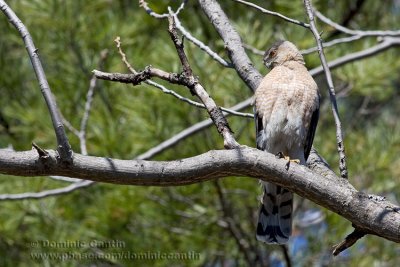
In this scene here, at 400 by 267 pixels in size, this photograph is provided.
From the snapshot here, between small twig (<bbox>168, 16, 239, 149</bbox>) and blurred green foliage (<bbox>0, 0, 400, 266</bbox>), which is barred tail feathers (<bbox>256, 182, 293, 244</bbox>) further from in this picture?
small twig (<bbox>168, 16, 239, 149</bbox>)

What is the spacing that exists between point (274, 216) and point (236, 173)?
1.47 meters

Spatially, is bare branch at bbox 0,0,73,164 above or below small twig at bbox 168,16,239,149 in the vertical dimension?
below

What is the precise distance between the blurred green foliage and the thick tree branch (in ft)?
6.52

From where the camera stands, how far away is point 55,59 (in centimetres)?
520

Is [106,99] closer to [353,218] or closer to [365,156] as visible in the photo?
[365,156]

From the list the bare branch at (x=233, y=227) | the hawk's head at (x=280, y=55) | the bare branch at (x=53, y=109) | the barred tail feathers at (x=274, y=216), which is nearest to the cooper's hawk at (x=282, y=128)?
the barred tail feathers at (x=274, y=216)

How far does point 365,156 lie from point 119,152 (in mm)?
1730

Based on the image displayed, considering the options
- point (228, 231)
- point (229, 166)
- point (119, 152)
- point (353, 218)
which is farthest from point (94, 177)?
point (228, 231)

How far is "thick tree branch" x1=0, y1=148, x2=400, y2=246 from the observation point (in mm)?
2264

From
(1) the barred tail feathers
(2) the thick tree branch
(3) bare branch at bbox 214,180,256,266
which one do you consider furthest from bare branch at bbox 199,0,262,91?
(3) bare branch at bbox 214,180,256,266

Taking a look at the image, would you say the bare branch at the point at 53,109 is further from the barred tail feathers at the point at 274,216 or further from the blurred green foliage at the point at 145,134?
the blurred green foliage at the point at 145,134

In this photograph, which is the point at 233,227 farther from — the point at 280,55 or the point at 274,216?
the point at 280,55

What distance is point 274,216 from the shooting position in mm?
3824

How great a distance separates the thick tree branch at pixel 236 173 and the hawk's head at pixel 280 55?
1833mm
